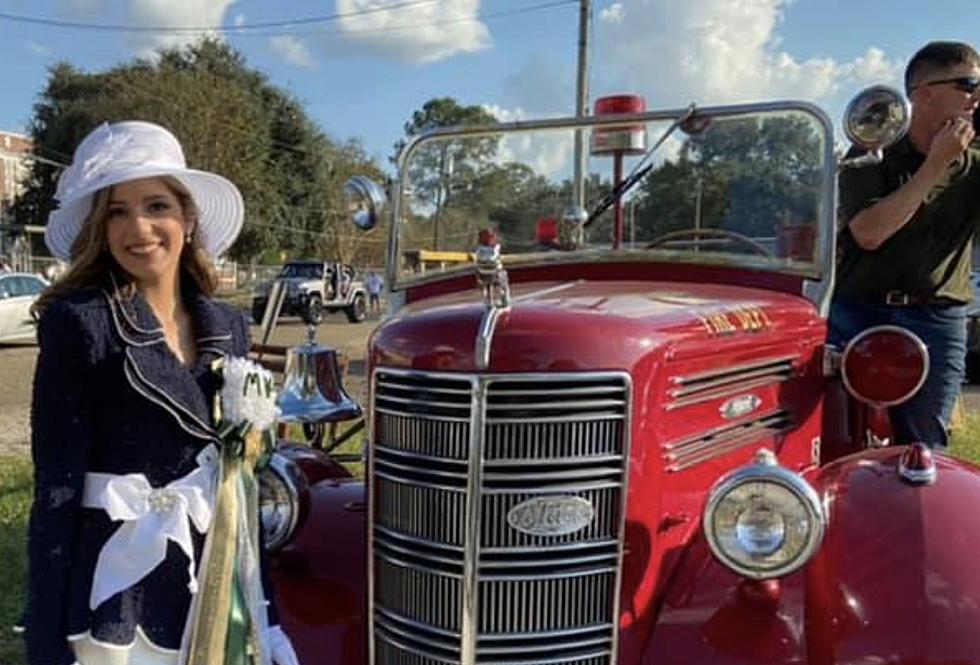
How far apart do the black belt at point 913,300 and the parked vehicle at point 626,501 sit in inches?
24.2

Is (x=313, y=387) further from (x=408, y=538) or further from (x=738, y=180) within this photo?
(x=738, y=180)

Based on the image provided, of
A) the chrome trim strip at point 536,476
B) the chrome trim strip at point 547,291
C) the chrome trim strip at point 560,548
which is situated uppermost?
the chrome trim strip at point 547,291

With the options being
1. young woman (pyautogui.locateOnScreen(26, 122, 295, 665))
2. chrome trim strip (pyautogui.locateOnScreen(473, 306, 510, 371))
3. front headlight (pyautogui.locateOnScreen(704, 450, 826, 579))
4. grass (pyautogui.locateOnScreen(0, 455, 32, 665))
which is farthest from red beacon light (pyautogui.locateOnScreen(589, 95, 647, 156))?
grass (pyautogui.locateOnScreen(0, 455, 32, 665))

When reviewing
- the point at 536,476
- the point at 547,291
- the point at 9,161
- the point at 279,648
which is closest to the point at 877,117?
the point at 547,291

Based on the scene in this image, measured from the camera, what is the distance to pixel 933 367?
13.5ft

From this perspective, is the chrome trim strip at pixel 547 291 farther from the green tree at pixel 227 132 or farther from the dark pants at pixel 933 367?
the green tree at pixel 227 132

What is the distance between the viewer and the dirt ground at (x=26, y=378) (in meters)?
9.47

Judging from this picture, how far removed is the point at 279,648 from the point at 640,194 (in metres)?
2.18

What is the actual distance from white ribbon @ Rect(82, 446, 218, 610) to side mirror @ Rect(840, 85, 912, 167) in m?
2.49

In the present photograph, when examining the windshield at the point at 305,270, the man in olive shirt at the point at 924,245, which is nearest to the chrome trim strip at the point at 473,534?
the man in olive shirt at the point at 924,245

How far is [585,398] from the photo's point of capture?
256 cm

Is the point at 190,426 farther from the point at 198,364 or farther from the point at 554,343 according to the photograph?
the point at 554,343

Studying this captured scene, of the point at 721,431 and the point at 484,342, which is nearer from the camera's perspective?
the point at 484,342

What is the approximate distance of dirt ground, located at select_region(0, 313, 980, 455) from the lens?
31.1 feet
